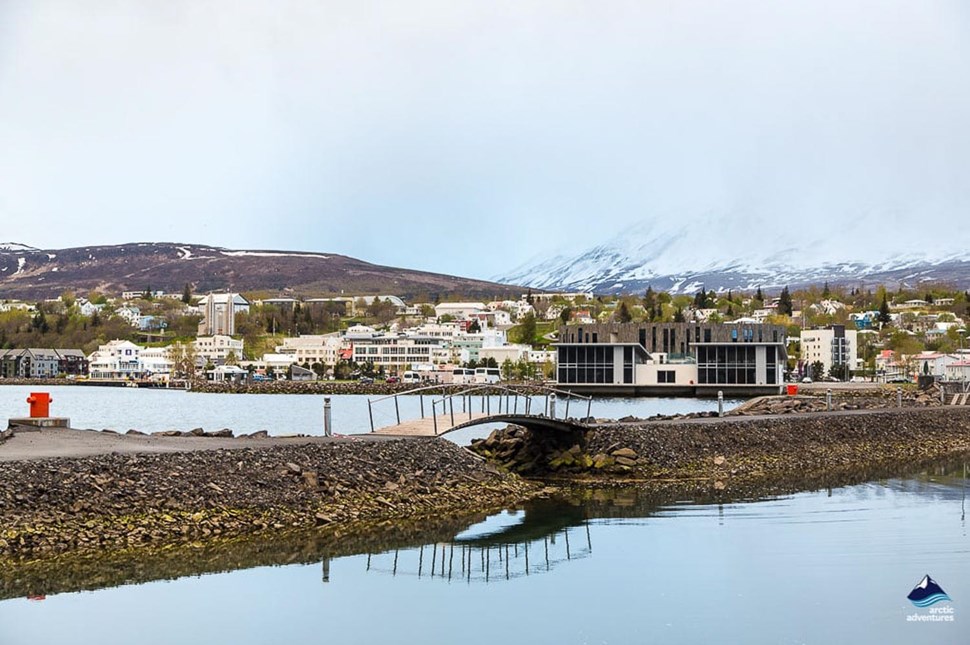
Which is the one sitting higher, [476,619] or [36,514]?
[36,514]

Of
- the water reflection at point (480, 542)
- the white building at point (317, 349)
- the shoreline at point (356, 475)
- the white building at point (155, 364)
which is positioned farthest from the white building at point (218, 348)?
the water reflection at point (480, 542)

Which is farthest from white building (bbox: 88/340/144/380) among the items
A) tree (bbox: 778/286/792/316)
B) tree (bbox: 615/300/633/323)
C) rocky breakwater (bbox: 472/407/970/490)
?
rocky breakwater (bbox: 472/407/970/490)

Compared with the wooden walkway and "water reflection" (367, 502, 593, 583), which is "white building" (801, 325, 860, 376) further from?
"water reflection" (367, 502, 593, 583)

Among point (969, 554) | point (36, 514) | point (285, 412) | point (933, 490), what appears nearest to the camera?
point (36, 514)

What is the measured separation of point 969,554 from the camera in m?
19.6

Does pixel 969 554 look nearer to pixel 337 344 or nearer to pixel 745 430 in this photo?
pixel 745 430

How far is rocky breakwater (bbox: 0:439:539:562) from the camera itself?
16.9 meters

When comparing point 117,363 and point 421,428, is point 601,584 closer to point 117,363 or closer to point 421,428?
point 421,428

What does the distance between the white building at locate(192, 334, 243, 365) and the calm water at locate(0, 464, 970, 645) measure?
513 ft

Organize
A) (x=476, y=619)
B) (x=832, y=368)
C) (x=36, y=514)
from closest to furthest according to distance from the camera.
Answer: (x=476, y=619)
(x=36, y=514)
(x=832, y=368)

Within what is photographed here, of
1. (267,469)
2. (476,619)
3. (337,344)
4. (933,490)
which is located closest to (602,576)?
(476,619)

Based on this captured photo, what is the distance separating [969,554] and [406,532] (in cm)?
857

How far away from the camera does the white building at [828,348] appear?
137m

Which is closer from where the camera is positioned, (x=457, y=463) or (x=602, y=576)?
(x=602, y=576)
